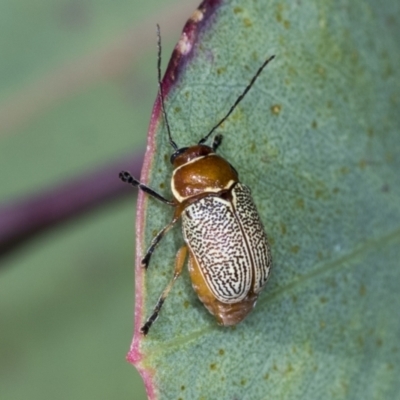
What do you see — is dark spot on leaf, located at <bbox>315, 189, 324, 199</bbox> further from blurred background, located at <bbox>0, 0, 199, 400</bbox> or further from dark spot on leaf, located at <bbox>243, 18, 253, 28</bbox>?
blurred background, located at <bbox>0, 0, 199, 400</bbox>

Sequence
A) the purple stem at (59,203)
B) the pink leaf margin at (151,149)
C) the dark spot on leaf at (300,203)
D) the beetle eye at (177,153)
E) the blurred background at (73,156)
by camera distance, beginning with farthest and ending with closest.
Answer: the blurred background at (73,156), the purple stem at (59,203), the dark spot on leaf at (300,203), the beetle eye at (177,153), the pink leaf margin at (151,149)

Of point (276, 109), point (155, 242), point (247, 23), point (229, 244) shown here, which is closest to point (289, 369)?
point (229, 244)

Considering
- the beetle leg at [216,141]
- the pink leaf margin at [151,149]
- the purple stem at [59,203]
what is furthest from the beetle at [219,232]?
the purple stem at [59,203]

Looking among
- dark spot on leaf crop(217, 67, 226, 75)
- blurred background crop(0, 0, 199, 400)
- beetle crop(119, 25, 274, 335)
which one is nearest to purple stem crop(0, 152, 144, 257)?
blurred background crop(0, 0, 199, 400)

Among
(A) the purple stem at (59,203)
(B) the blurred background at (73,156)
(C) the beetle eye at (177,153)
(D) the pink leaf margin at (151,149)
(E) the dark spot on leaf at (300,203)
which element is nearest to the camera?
(D) the pink leaf margin at (151,149)

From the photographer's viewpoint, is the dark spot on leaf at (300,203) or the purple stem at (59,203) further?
Answer: the purple stem at (59,203)

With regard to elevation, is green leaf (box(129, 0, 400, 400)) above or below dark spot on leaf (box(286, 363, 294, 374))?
above

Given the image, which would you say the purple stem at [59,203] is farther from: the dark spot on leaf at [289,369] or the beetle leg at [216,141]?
the dark spot on leaf at [289,369]

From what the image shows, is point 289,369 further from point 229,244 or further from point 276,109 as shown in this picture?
point 276,109
